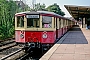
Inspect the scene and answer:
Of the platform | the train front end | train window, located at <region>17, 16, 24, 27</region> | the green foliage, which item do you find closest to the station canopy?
the green foliage

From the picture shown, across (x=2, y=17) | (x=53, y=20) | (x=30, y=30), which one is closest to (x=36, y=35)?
(x=30, y=30)

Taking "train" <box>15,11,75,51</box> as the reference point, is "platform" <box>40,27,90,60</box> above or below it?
below

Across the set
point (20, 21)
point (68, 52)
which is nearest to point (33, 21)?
point (20, 21)

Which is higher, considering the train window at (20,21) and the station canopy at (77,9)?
the station canopy at (77,9)

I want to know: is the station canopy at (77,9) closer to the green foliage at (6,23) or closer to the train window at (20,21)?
the green foliage at (6,23)

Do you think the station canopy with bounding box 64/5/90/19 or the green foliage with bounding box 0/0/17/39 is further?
the station canopy with bounding box 64/5/90/19

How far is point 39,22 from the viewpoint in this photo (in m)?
13.5

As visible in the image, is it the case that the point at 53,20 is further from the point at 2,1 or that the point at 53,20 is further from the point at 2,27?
the point at 2,1

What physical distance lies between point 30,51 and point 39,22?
7.52ft

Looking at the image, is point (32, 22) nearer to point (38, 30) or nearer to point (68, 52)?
point (38, 30)

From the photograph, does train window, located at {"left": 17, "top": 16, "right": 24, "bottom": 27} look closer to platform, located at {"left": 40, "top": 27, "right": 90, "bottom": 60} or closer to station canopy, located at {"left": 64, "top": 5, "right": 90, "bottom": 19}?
platform, located at {"left": 40, "top": 27, "right": 90, "bottom": 60}

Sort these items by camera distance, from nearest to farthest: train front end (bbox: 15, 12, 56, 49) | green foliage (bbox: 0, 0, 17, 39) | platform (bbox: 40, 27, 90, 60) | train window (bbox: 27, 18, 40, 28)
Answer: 1. platform (bbox: 40, 27, 90, 60)
2. train front end (bbox: 15, 12, 56, 49)
3. train window (bbox: 27, 18, 40, 28)
4. green foliage (bbox: 0, 0, 17, 39)

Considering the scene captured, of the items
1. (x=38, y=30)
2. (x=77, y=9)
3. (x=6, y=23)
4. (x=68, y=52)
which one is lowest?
(x=68, y=52)

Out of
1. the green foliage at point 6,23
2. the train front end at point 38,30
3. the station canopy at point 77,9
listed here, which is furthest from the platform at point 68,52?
the station canopy at point 77,9
